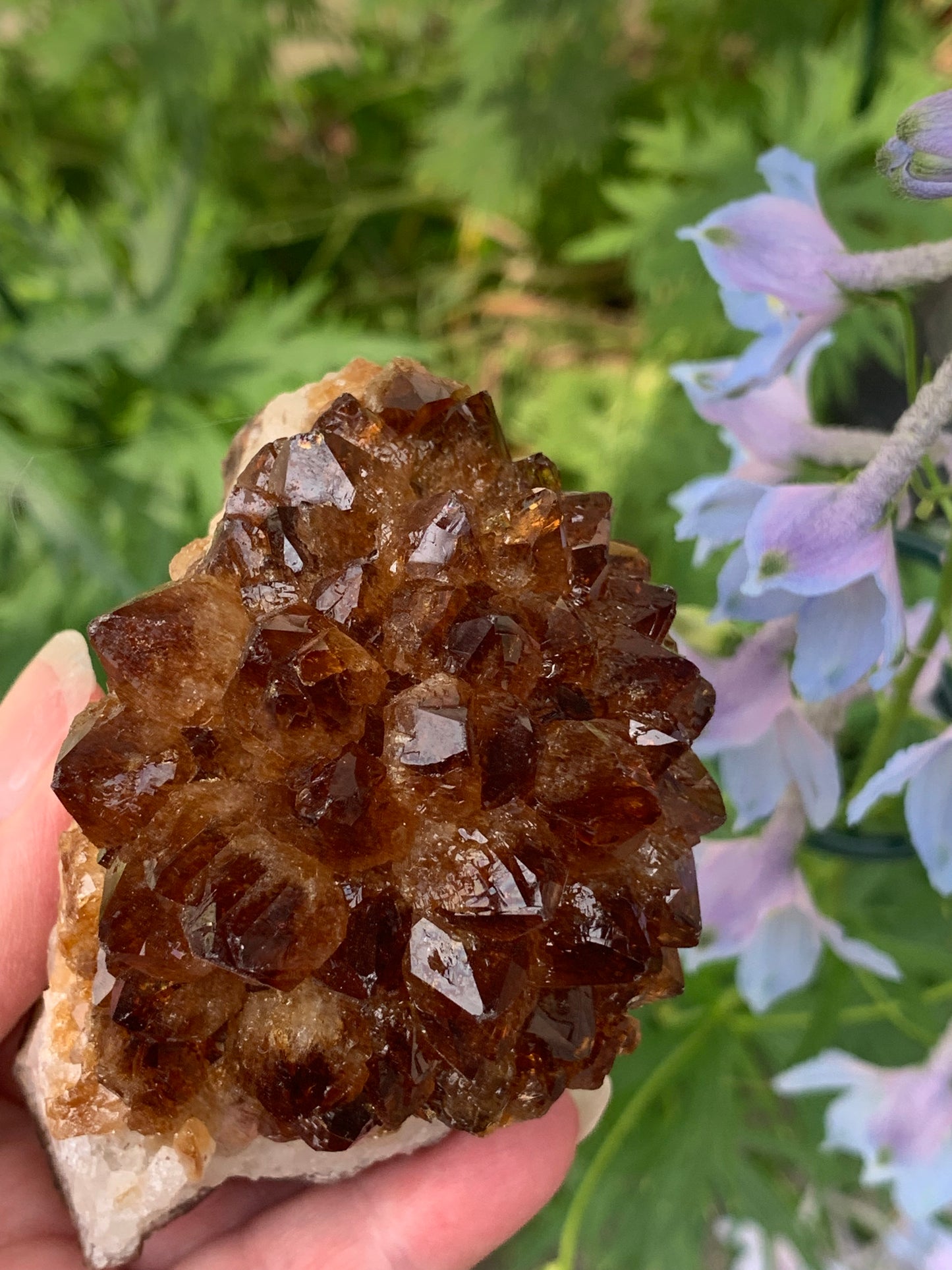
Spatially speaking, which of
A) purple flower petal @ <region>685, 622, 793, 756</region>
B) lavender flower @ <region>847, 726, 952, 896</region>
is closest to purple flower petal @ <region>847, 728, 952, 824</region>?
lavender flower @ <region>847, 726, 952, 896</region>

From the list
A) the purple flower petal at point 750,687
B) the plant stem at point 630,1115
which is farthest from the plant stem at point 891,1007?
the purple flower petal at point 750,687

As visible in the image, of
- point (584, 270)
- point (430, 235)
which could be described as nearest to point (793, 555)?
point (584, 270)

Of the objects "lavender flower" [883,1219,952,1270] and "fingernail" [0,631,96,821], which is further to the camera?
"lavender flower" [883,1219,952,1270]

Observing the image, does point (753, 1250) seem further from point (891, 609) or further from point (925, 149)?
point (925, 149)

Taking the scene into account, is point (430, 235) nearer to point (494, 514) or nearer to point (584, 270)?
point (584, 270)

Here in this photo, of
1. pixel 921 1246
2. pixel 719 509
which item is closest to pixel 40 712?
pixel 719 509

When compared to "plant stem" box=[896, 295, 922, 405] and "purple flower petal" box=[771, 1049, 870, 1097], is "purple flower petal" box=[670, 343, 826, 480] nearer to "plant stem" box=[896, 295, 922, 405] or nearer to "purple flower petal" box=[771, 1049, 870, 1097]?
"plant stem" box=[896, 295, 922, 405]
